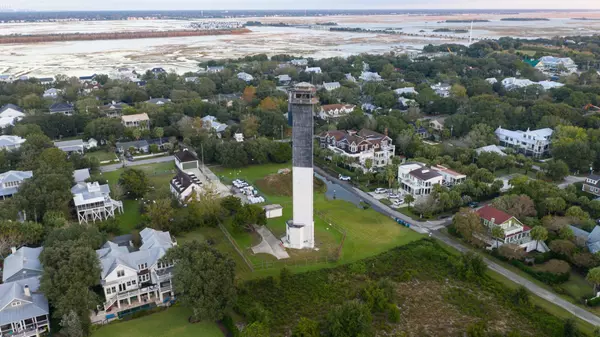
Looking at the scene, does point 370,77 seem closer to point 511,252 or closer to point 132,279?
point 511,252

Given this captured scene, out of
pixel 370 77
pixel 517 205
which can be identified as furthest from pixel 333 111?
pixel 517 205

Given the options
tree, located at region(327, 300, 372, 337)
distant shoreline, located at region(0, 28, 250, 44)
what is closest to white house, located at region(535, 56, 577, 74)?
tree, located at region(327, 300, 372, 337)

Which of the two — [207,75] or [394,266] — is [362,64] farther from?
[394,266]

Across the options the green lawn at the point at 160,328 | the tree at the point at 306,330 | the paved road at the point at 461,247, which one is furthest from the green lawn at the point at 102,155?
the tree at the point at 306,330

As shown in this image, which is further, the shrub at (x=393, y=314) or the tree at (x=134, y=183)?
the tree at (x=134, y=183)

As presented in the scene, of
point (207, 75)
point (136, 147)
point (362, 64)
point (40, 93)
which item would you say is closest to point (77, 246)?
point (136, 147)

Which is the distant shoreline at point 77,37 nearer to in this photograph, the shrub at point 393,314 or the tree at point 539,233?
the shrub at point 393,314
